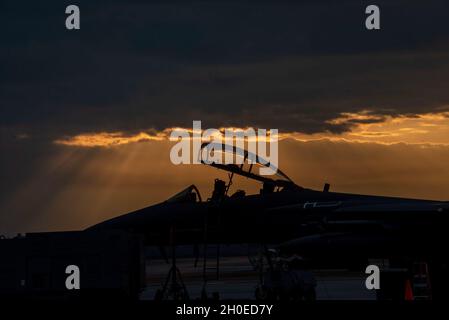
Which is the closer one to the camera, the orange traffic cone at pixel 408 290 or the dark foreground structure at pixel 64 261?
the orange traffic cone at pixel 408 290

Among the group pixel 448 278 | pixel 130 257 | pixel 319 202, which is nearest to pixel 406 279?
pixel 448 278

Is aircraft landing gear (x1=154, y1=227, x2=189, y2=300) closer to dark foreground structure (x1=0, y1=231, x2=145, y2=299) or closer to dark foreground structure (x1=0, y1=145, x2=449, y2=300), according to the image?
dark foreground structure (x1=0, y1=145, x2=449, y2=300)

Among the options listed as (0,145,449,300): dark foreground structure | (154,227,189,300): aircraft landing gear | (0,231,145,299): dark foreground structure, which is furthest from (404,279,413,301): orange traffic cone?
(0,231,145,299): dark foreground structure

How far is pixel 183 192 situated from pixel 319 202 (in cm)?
434

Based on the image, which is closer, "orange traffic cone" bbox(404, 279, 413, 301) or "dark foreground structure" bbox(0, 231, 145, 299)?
"orange traffic cone" bbox(404, 279, 413, 301)

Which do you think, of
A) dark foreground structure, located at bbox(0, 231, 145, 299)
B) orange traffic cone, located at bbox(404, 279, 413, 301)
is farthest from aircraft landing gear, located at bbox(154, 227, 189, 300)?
orange traffic cone, located at bbox(404, 279, 413, 301)

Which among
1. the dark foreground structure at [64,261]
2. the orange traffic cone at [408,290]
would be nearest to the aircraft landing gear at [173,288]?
the dark foreground structure at [64,261]

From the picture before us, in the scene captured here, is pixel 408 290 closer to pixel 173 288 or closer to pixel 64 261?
pixel 173 288

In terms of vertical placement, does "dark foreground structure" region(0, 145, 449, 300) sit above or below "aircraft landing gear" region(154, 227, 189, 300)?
above

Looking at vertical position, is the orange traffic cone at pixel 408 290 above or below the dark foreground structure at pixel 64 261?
below

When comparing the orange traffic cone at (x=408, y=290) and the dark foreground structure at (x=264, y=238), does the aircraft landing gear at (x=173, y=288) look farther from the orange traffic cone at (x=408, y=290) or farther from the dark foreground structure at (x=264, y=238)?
the orange traffic cone at (x=408, y=290)

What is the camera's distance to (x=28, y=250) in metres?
21.8

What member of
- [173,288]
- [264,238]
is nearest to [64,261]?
[173,288]
